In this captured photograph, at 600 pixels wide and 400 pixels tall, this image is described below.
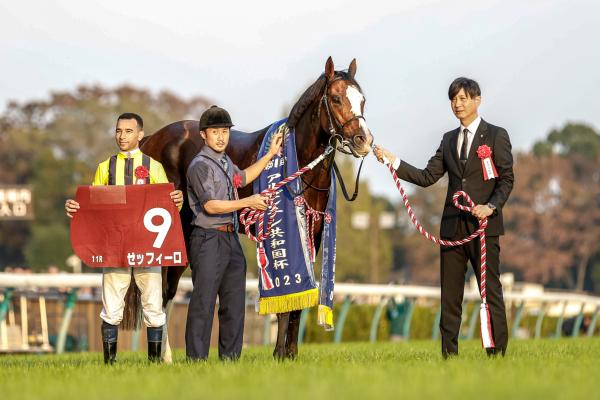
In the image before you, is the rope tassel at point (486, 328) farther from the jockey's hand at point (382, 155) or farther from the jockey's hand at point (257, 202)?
the jockey's hand at point (257, 202)

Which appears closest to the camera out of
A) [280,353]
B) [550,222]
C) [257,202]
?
[257,202]

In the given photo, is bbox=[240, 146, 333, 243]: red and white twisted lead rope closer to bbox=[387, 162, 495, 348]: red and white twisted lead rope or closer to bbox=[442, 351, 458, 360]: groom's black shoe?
bbox=[387, 162, 495, 348]: red and white twisted lead rope

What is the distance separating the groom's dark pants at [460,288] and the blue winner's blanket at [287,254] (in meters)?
0.80

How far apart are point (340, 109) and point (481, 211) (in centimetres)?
116

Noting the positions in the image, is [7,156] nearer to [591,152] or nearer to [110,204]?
[591,152]

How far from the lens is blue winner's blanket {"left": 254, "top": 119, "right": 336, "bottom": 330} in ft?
27.7

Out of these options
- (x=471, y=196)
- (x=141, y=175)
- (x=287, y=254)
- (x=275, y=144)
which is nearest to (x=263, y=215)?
(x=287, y=254)

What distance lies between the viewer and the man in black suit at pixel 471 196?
8.23m

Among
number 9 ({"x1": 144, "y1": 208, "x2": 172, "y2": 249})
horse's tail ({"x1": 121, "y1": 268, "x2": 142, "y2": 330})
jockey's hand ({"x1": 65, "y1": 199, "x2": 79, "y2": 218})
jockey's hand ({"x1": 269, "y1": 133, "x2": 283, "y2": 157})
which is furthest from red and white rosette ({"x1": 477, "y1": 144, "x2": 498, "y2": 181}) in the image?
jockey's hand ({"x1": 65, "y1": 199, "x2": 79, "y2": 218})

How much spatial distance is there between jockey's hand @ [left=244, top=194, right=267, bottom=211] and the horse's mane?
85cm

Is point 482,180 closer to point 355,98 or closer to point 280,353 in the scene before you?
point 355,98

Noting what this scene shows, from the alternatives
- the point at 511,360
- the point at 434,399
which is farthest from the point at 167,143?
the point at 434,399

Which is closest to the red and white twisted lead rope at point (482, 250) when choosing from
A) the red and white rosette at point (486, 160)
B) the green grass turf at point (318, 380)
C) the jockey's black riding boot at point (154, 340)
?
the red and white rosette at point (486, 160)

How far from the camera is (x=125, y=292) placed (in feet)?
27.6
